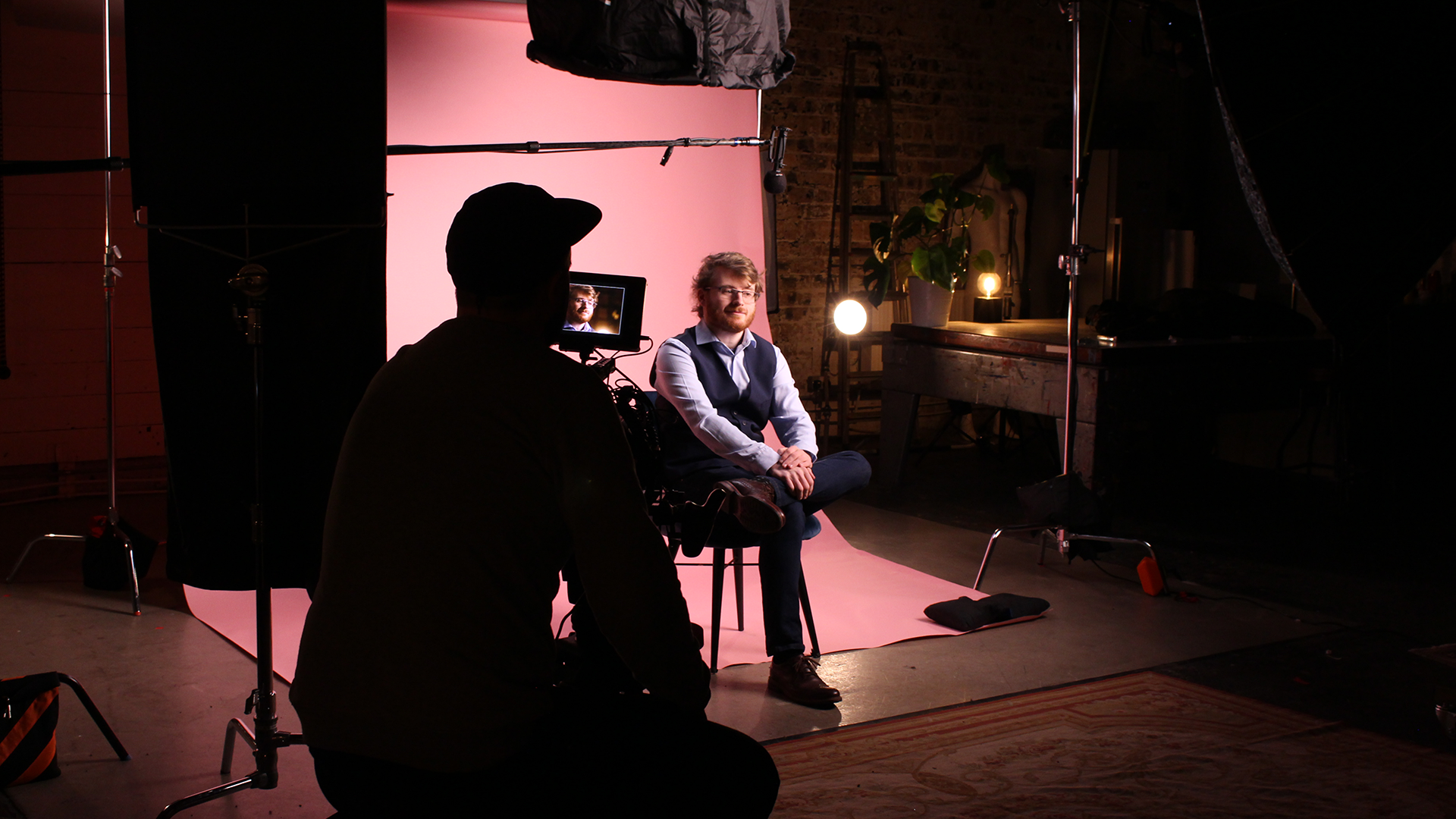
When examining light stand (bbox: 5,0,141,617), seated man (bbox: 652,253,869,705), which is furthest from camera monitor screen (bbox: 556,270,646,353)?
light stand (bbox: 5,0,141,617)

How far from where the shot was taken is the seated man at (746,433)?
3.16m

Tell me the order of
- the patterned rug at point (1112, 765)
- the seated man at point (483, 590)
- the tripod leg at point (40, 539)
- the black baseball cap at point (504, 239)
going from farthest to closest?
the tripod leg at point (40, 539) < the patterned rug at point (1112, 765) < the black baseball cap at point (504, 239) < the seated man at point (483, 590)

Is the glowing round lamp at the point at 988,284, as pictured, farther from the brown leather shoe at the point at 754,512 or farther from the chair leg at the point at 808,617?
the brown leather shoe at the point at 754,512

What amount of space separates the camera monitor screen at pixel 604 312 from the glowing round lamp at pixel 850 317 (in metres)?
2.73

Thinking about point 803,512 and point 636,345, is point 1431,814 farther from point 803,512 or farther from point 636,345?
point 636,345

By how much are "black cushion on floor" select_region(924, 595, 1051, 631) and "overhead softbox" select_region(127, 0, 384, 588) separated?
1989mm

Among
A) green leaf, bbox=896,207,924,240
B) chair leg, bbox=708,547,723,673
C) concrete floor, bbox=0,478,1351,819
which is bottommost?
concrete floor, bbox=0,478,1351,819

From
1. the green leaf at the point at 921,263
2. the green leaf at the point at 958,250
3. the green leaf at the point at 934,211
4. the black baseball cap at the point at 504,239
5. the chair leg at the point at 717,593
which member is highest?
the green leaf at the point at 934,211

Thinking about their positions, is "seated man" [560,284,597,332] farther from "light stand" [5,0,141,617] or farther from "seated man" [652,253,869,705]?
"light stand" [5,0,141,617]

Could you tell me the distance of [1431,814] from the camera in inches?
96.9

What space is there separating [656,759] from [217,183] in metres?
1.50

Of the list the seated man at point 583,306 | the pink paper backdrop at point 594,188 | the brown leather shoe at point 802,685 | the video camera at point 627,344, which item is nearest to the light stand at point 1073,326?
the pink paper backdrop at point 594,188

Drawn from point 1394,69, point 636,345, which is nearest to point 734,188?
point 636,345

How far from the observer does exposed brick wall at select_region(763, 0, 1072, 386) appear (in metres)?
6.31
